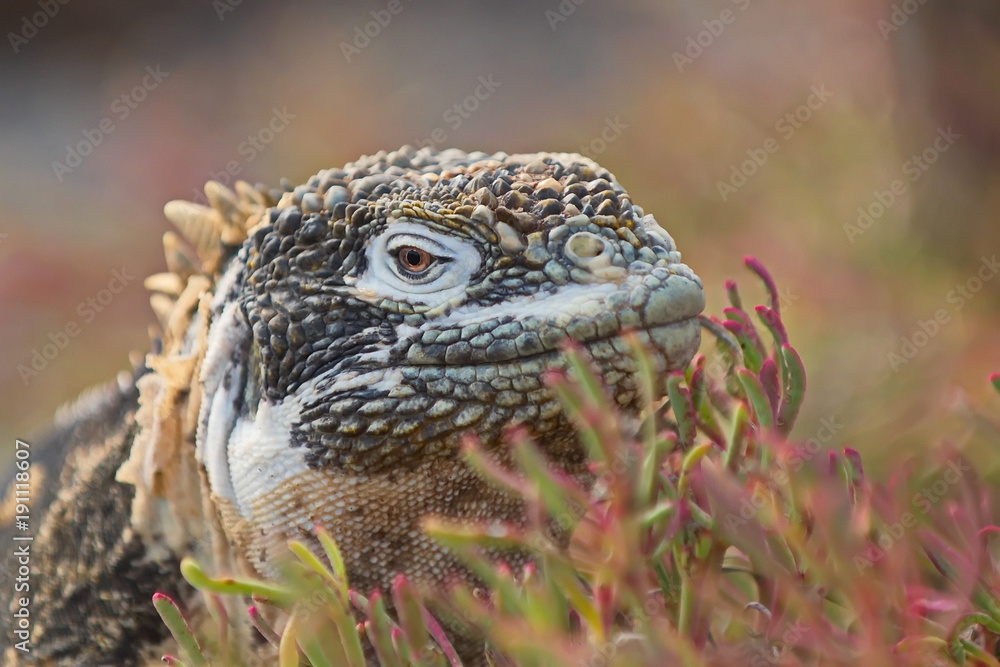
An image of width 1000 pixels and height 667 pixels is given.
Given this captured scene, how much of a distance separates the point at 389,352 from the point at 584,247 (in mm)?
474

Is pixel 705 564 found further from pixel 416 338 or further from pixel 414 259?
pixel 414 259

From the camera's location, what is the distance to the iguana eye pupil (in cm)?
205

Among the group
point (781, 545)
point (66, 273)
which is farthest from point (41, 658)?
point (66, 273)

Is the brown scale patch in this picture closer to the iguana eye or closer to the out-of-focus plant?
the out-of-focus plant

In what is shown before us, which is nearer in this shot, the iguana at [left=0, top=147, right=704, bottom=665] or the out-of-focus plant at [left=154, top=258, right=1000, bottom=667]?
the out-of-focus plant at [left=154, top=258, right=1000, bottom=667]

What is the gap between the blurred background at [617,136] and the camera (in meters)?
6.06

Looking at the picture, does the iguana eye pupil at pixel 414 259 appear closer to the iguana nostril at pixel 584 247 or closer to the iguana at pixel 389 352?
the iguana at pixel 389 352

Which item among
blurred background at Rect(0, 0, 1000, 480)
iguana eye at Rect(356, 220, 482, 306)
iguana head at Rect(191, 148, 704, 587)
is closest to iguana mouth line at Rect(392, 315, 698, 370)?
iguana head at Rect(191, 148, 704, 587)

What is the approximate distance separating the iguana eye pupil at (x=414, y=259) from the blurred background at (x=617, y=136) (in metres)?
1.09

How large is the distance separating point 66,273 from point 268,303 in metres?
9.67

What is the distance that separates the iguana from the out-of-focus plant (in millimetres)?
125

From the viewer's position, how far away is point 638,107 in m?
11.4

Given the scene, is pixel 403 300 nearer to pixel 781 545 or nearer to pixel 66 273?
pixel 781 545

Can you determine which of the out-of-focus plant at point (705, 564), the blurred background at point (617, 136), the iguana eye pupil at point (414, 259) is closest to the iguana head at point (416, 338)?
the iguana eye pupil at point (414, 259)
